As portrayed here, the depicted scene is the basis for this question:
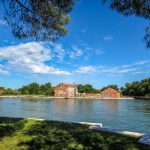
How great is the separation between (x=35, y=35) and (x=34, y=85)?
125377 millimetres

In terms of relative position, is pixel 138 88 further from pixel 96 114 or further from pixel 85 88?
pixel 96 114

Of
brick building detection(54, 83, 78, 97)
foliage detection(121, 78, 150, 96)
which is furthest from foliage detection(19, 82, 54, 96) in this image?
foliage detection(121, 78, 150, 96)

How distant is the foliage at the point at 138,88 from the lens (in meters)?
105

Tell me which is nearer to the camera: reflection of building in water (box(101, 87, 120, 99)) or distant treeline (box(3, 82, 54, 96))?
reflection of building in water (box(101, 87, 120, 99))

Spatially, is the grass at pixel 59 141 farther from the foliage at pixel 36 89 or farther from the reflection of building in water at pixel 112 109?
the foliage at pixel 36 89

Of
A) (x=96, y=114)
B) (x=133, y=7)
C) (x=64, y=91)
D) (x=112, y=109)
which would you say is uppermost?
(x=64, y=91)

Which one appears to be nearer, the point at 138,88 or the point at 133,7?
the point at 133,7

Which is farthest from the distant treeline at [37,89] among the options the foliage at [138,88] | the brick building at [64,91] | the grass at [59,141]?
the grass at [59,141]

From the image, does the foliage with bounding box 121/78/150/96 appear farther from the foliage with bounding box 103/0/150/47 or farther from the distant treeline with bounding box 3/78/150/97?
the foliage with bounding box 103/0/150/47

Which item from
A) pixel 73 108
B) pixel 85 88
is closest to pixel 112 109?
pixel 73 108

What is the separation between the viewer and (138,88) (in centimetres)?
11269

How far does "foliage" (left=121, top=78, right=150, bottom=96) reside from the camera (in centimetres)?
10517

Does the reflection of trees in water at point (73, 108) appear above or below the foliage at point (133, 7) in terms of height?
below

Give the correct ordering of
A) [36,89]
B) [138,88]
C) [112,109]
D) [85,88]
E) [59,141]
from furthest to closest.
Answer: [36,89] < [85,88] < [138,88] < [112,109] < [59,141]
